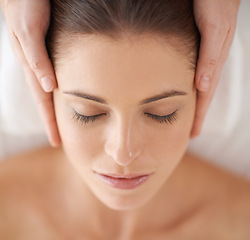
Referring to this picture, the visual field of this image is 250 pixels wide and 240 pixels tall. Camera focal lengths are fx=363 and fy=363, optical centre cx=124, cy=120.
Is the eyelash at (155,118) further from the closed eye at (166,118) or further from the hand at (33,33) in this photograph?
the hand at (33,33)

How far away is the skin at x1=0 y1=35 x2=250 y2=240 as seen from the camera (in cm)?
86

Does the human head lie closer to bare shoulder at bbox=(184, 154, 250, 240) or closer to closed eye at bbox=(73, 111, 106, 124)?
closed eye at bbox=(73, 111, 106, 124)

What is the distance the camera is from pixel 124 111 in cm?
88

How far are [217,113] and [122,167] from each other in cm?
54

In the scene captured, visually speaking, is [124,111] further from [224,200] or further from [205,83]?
[224,200]

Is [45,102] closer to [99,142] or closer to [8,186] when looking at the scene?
[99,142]

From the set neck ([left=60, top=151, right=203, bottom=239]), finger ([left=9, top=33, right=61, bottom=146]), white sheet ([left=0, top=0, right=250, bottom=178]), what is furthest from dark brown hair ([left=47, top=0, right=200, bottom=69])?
neck ([left=60, top=151, right=203, bottom=239])

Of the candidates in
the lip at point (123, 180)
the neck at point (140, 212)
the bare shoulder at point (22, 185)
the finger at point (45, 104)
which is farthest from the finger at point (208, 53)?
the bare shoulder at point (22, 185)

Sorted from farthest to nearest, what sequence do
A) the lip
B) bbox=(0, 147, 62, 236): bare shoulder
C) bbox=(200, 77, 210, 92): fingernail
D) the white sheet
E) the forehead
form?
bbox=(0, 147, 62, 236): bare shoulder → the white sheet → the lip → bbox=(200, 77, 210, 92): fingernail → the forehead

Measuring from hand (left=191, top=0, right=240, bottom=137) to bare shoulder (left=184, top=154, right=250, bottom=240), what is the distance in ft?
2.49

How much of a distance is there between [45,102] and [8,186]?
0.69m

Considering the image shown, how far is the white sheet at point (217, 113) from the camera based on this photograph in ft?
4.09

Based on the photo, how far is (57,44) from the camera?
0.93m

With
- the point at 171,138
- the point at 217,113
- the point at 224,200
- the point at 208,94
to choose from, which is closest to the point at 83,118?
the point at 171,138
